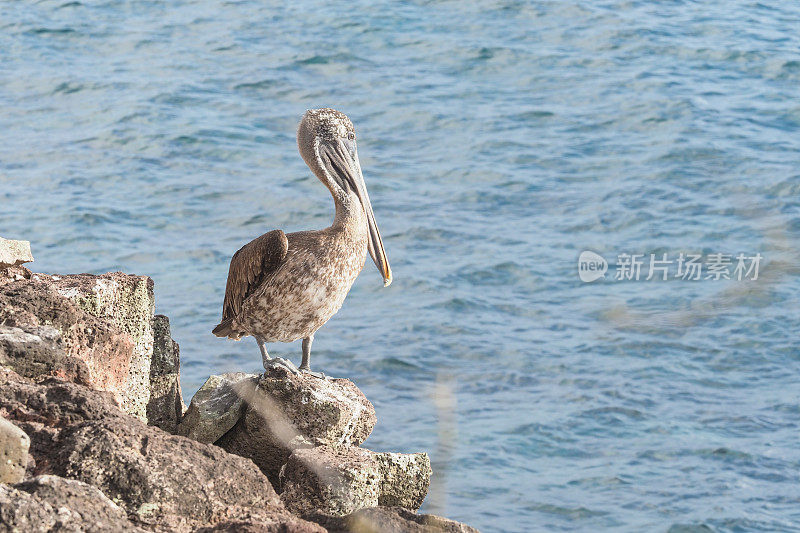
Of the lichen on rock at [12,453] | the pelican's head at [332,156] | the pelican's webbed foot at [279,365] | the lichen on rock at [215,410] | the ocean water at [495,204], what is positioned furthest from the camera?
the ocean water at [495,204]

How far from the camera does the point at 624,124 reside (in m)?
21.3

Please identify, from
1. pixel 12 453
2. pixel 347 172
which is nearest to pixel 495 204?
pixel 347 172

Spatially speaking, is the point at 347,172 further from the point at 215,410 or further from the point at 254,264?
the point at 215,410

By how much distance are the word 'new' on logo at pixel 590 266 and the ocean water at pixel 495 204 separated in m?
0.18

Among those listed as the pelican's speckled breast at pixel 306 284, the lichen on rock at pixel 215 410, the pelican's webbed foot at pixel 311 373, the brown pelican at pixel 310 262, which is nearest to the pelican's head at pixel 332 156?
the brown pelican at pixel 310 262

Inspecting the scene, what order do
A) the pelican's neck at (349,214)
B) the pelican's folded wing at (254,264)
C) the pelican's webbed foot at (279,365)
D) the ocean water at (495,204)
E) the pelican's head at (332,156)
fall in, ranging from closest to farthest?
the pelican's webbed foot at (279,365)
the pelican's folded wing at (254,264)
the pelican's neck at (349,214)
the pelican's head at (332,156)
the ocean water at (495,204)

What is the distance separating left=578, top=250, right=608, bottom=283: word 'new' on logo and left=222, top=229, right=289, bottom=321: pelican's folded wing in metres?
11.7

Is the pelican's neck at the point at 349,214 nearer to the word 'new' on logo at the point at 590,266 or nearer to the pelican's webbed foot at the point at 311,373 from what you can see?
the pelican's webbed foot at the point at 311,373

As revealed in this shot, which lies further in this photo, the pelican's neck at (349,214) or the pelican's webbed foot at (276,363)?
the pelican's neck at (349,214)

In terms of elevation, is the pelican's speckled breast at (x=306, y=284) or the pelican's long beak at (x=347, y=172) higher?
the pelican's long beak at (x=347, y=172)

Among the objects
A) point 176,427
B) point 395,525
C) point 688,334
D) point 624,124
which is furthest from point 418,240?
point 395,525

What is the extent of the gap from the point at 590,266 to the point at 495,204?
220 centimetres

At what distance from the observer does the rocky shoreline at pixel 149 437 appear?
3.36m

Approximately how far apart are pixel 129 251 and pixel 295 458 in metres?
12.7
